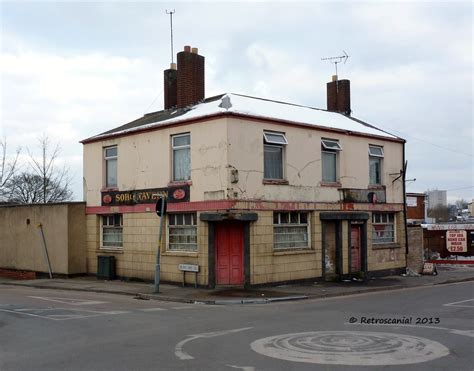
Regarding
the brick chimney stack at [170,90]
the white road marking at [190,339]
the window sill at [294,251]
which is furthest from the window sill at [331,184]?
the white road marking at [190,339]

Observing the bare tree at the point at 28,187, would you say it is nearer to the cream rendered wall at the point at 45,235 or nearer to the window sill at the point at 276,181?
the cream rendered wall at the point at 45,235

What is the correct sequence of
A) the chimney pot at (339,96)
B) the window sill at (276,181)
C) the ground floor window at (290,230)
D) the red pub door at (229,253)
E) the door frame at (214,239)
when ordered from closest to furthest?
1. the door frame at (214,239)
2. the red pub door at (229,253)
3. the window sill at (276,181)
4. the ground floor window at (290,230)
5. the chimney pot at (339,96)

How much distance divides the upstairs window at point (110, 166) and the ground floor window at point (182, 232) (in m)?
3.92

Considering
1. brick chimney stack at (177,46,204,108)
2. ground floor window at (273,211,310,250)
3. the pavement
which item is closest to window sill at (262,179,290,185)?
ground floor window at (273,211,310,250)

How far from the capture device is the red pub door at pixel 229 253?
19.1 meters

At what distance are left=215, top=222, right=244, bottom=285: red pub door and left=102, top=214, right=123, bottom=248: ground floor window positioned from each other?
566 cm

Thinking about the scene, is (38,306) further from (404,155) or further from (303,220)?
(404,155)

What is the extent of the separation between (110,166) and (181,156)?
15.2 ft

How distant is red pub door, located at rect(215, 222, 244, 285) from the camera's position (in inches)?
752

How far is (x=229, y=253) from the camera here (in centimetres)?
1923

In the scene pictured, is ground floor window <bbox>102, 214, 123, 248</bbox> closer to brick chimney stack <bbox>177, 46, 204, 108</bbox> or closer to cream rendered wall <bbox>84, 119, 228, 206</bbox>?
cream rendered wall <bbox>84, 119, 228, 206</bbox>

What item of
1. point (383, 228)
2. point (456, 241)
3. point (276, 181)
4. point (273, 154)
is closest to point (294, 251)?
point (276, 181)

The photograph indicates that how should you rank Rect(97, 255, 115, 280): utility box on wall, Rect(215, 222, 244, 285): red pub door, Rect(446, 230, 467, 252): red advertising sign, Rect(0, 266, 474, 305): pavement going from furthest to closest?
Rect(446, 230, 467, 252): red advertising sign → Rect(97, 255, 115, 280): utility box on wall → Rect(215, 222, 244, 285): red pub door → Rect(0, 266, 474, 305): pavement

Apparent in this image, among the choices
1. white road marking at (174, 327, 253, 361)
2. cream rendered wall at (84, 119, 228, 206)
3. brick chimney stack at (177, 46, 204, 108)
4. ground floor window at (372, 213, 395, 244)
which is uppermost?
brick chimney stack at (177, 46, 204, 108)
